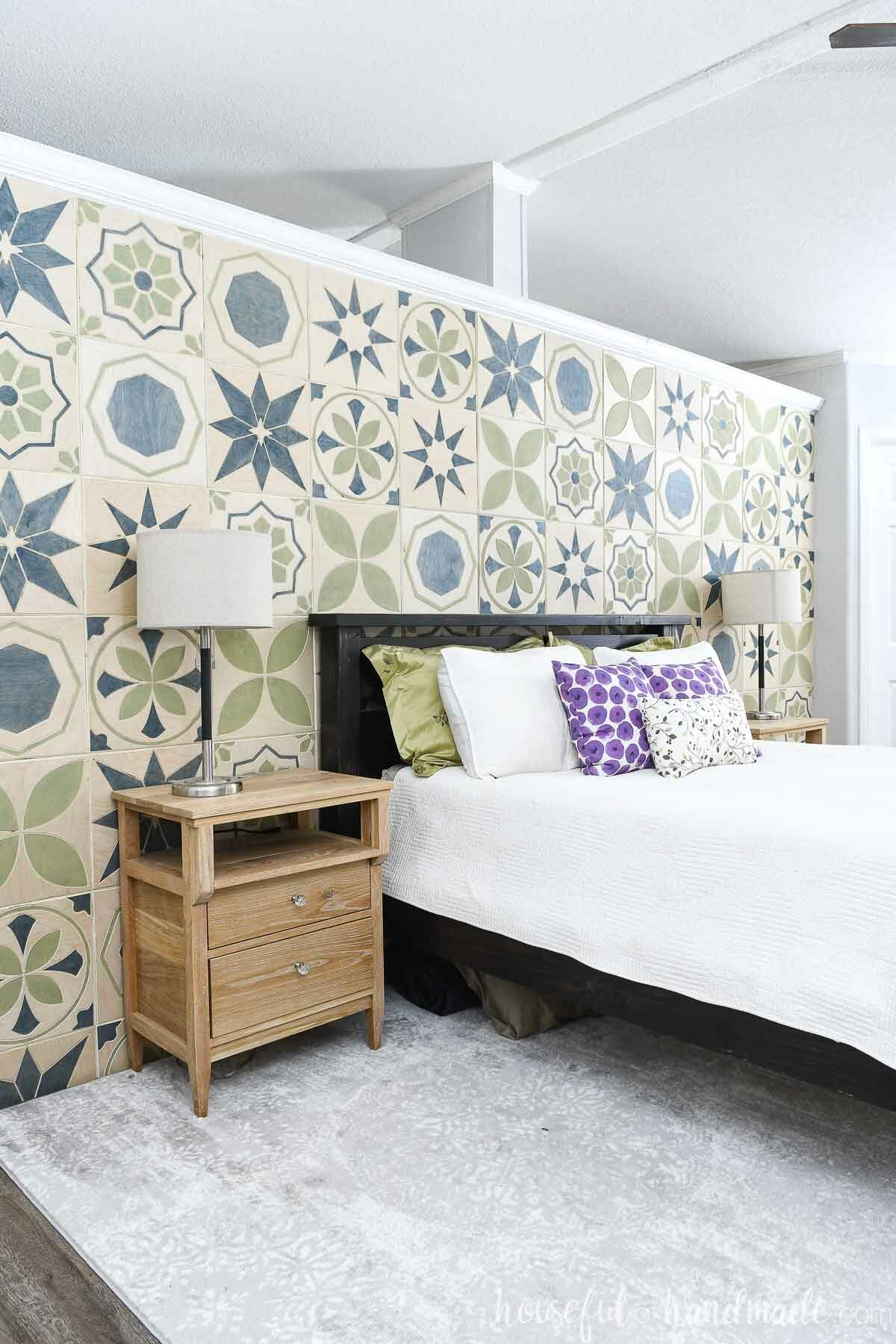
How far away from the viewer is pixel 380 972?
271 centimetres

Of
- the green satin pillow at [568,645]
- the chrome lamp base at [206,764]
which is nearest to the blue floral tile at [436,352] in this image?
the green satin pillow at [568,645]

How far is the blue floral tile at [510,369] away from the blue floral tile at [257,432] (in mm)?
783

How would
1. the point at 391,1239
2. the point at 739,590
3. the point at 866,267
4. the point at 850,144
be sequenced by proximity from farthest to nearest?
the point at 739,590 < the point at 866,267 < the point at 850,144 < the point at 391,1239

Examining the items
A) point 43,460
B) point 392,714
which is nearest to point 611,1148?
point 392,714

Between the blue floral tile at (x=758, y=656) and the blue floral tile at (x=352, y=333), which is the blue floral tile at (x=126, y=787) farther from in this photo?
the blue floral tile at (x=758, y=656)

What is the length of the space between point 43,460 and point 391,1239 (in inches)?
75.7

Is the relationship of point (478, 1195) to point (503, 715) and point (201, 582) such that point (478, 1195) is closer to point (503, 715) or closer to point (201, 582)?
point (503, 715)

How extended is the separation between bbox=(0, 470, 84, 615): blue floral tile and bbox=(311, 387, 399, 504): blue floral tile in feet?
2.59

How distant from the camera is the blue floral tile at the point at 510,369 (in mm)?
3537

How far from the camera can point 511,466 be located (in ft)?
12.0

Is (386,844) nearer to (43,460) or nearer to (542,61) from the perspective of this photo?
(43,460)

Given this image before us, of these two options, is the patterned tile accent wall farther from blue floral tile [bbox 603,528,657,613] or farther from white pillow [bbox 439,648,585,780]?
white pillow [bbox 439,648,585,780]

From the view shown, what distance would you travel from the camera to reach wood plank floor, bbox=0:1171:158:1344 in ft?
5.23

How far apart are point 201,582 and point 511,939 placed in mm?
1187
